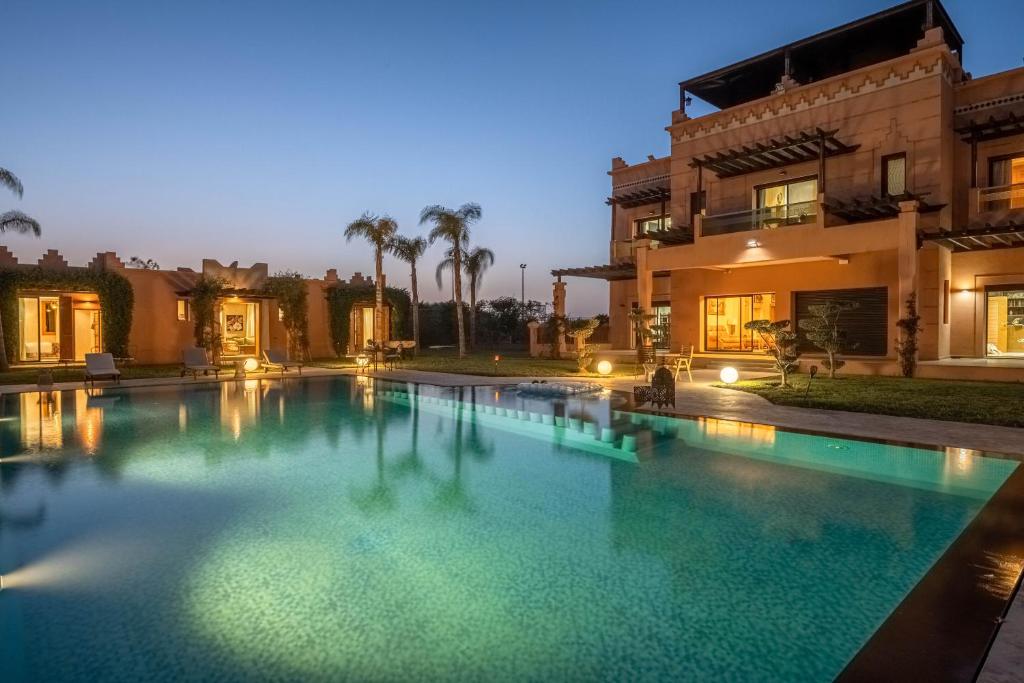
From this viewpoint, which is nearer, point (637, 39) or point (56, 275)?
point (56, 275)

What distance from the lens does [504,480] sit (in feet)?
22.5

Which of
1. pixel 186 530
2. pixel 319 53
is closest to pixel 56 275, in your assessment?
pixel 319 53

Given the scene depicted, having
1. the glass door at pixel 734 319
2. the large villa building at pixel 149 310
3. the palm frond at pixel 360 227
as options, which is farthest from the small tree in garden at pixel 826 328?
the large villa building at pixel 149 310

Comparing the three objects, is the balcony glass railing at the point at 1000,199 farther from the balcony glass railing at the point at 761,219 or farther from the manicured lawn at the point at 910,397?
the manicured lawn at the point at 910,397

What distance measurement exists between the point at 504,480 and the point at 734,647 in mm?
3897

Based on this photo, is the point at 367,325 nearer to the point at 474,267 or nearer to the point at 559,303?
the point at 474,267

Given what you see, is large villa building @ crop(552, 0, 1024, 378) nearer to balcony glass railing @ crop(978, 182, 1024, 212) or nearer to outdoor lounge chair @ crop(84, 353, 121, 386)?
balcony glass railing @ crop(978, 182, 1024, 212)

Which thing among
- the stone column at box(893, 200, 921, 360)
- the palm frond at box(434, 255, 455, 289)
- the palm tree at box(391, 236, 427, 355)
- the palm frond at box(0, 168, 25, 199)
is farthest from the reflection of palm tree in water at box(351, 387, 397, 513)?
the palm frond at box(434, 255, 455, 289)

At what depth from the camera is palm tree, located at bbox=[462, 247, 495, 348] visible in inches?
1318

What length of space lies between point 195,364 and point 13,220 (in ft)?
32.0

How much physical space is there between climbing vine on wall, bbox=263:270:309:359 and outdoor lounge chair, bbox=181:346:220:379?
600cm

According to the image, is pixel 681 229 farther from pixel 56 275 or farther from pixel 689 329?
pixel 56 275

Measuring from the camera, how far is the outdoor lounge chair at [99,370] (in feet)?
51.5

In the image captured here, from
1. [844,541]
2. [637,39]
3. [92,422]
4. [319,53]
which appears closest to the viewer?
[844,541]
